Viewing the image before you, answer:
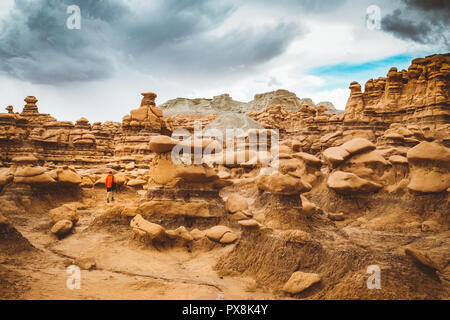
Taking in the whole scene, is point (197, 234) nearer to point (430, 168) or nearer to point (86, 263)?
point (86, 263)

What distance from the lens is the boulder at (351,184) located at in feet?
26.8

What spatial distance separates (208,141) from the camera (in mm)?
7172

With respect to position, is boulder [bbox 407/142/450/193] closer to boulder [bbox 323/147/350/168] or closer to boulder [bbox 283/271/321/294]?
boulder [bbox 323/147/350/168]

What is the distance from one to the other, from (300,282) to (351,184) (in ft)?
16.9

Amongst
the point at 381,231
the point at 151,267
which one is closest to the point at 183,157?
the point at 151,267

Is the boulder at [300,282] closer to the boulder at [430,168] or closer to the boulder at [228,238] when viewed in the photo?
the boulder at [228,238]

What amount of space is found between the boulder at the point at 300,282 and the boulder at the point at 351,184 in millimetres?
4888

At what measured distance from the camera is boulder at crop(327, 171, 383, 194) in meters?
8.16

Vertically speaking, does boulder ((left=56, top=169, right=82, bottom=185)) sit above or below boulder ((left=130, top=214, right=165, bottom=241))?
above

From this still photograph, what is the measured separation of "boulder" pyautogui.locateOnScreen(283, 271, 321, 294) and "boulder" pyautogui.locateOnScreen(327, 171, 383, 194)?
16.0ft

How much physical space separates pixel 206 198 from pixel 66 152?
17.1 m

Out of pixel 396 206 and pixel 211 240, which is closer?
pixel 211 240

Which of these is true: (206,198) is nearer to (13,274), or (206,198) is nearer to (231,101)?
(13,274)

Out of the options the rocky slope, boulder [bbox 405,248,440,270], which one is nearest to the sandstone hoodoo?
boulder [bbox 405,248,440,270]
